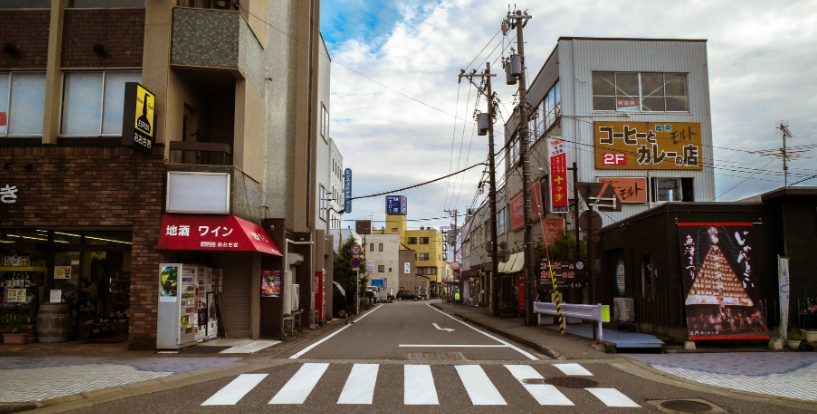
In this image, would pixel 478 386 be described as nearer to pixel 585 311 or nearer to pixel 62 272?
pixel 585 311

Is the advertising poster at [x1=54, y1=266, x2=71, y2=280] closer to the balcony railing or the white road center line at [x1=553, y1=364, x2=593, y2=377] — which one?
the balcony railing

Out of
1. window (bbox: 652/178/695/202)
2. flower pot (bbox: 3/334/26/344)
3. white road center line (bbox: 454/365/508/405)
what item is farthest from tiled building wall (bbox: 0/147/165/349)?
window (bbox: 652/178/695/202)

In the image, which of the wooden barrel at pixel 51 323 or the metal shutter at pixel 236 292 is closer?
the wooden barrel at pixel 51 323

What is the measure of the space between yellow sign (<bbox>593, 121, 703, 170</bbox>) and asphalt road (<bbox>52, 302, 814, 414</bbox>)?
1577 centimetres

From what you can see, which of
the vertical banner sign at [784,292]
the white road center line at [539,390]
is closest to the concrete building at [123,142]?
the white road center line at [539,390]

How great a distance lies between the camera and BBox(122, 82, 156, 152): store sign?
496 inches

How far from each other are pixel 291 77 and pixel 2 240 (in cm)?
1107

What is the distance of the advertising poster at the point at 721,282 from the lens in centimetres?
1377

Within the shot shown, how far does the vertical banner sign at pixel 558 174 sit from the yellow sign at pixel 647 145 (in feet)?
9.68

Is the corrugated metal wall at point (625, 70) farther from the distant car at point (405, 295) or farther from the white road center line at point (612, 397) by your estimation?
the distant car at point (405, 295)

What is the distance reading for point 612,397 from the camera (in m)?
8.28

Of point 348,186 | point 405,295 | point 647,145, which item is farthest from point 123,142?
point 405,295

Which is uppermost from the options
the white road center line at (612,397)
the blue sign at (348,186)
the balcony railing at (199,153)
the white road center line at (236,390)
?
the blue sign at (348,186)

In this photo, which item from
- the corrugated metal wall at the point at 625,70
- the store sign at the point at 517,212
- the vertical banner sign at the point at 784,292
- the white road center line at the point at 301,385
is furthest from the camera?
the store sign at the point at 517,212
